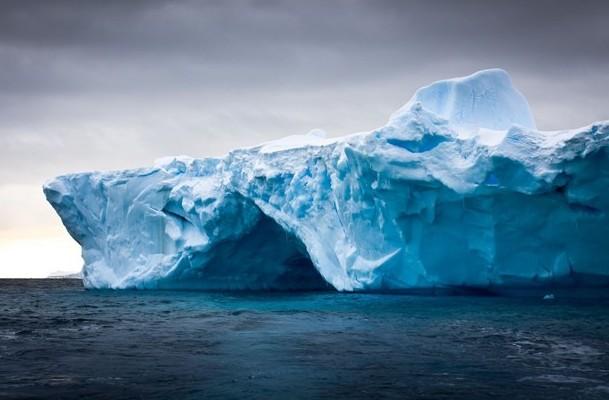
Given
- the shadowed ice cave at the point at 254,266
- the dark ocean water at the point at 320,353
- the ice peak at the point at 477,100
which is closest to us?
the dark ocean water at the point at 320,353

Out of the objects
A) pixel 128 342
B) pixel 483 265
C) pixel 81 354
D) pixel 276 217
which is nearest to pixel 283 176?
pixel 276 217

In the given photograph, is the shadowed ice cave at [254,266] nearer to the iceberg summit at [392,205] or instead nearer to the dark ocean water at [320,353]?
the iceberg summit at [392,205]

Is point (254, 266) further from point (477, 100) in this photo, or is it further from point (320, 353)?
point (320, 353)

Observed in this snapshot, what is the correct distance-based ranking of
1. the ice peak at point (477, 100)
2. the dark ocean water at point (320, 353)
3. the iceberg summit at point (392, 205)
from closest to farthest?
the dark ocean water at point (320, 353) < the iceberg summit at point (392, 205) < the ice peak at point (477, 100)

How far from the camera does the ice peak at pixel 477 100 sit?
736 inches

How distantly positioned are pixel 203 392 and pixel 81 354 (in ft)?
11.1

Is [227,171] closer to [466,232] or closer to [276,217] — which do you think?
[276,217]

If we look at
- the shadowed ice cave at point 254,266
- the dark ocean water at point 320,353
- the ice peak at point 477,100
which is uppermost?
A: the ice peak at point 477,100

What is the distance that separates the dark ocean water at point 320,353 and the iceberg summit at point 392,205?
1.45 metres

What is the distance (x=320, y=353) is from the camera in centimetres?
973

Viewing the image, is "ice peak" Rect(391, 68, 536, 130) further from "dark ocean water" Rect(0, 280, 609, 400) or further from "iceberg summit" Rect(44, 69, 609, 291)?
"dark ocean water" Rect(0, 280, 609, 400)

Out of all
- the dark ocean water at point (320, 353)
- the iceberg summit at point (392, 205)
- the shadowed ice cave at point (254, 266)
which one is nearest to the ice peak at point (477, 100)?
the iceberg summit at point (392, 205)

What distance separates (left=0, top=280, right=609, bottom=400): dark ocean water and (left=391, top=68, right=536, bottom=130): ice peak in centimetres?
495

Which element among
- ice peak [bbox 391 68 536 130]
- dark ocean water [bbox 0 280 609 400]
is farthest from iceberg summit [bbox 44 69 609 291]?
dark ocean water [bbox 0 280 609 400]
